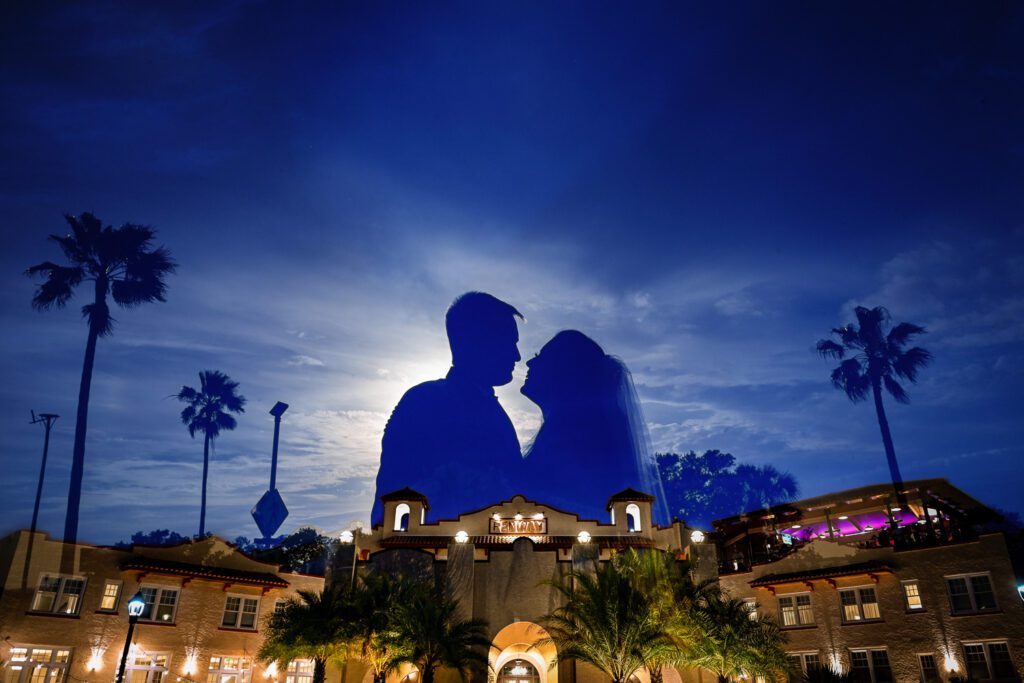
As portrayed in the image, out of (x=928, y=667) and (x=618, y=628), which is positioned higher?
(x=618, y=628)

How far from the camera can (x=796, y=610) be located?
3259 cm

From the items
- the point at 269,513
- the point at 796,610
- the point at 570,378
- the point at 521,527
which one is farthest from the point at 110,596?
the point at 570,378

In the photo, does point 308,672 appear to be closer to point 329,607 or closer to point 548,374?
point 329,607

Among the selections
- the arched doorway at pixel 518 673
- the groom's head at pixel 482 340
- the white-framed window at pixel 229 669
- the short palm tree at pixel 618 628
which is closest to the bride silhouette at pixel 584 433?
the groom's head at pixel 482 340

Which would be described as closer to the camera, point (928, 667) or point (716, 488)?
point (928, 667)

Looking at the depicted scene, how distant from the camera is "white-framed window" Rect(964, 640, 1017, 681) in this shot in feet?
88.5

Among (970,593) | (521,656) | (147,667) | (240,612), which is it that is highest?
(970,593)

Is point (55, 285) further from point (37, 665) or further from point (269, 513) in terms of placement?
point (269, 513)

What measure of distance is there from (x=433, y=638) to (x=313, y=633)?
16.4ft

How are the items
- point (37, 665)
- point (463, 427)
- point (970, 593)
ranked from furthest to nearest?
point (463, 427), point (970, 593), point (37, 665)

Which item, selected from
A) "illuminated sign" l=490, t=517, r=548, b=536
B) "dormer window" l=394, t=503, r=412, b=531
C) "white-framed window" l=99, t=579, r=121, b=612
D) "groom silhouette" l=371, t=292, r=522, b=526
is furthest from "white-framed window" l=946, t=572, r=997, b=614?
"groom silhouette" l=371, t=292, r=522, b=526

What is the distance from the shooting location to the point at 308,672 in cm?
3412

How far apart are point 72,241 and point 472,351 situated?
73237 millimetres

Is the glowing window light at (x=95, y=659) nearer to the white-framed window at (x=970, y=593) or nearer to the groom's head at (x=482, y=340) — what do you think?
the white-framed window at (x=970, y=593)
